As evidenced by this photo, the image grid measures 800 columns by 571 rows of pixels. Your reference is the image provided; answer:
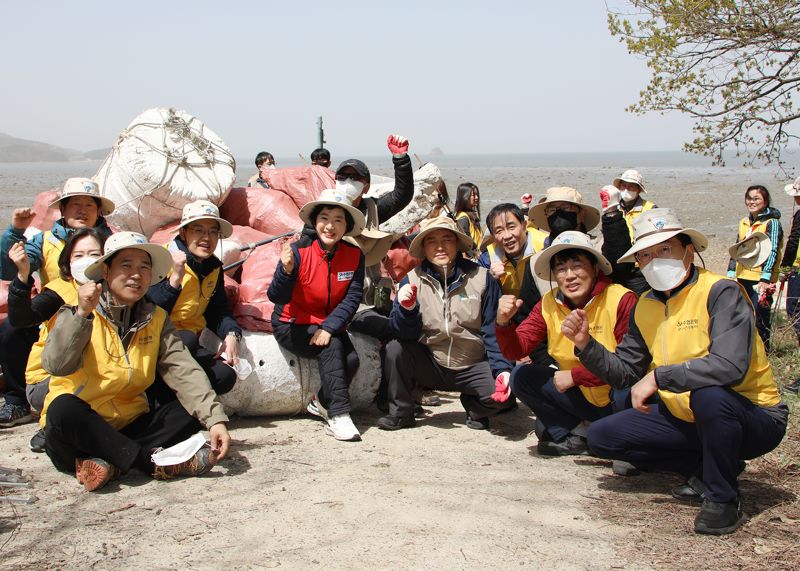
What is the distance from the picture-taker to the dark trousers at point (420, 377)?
5199mm

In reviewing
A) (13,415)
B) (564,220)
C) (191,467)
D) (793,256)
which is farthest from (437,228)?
(793,256)

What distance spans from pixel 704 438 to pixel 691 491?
44cm

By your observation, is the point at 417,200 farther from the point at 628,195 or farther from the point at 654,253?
the point at 654,253

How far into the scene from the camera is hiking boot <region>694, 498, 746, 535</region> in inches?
140

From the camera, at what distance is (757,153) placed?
7.50 metres

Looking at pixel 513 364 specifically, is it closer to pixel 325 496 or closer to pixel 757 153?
pixel 325 496

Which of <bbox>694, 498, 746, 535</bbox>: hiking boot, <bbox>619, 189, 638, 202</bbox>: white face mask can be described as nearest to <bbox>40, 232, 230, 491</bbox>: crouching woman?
<bbox>694, 498, 746, 535</bbox>: hiking boot

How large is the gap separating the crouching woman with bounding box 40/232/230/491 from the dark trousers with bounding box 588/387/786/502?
196cm

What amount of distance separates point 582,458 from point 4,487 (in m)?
2.99

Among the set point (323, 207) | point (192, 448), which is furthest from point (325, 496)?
point (323, 207)

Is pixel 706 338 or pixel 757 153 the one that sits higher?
pixel 757 153

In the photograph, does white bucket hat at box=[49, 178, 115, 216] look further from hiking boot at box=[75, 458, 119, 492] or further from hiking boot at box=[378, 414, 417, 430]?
hiking boot at box=[378, 414, 417, 430]

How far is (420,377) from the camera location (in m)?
5.31

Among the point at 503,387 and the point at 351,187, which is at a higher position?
the point at 351,187
